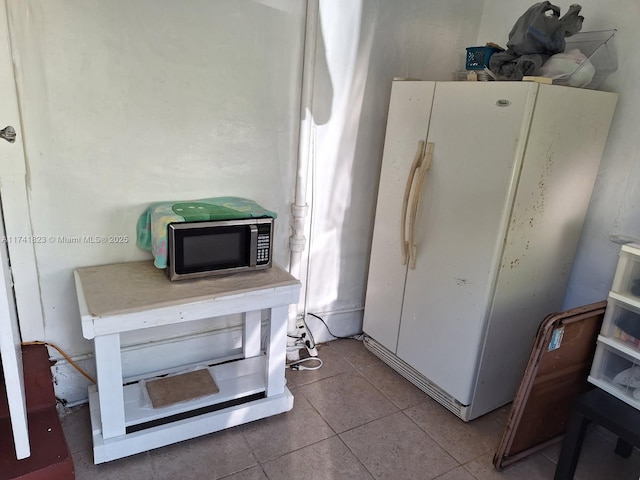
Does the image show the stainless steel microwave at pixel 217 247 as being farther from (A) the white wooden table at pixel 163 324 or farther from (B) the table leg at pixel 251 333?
(B) the table leg at pixel 251 333

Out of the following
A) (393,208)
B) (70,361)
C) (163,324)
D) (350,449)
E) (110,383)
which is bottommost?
(350,449)

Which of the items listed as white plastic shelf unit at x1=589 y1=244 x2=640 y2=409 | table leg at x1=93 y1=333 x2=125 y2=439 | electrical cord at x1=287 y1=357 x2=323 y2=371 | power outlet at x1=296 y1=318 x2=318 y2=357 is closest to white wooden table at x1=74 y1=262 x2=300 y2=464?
table leg at x1=93 y1=333 x2=125 y2=439

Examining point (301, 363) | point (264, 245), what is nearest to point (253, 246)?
point (264, 245)

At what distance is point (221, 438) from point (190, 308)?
669 millimetres

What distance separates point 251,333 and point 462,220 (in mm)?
1231

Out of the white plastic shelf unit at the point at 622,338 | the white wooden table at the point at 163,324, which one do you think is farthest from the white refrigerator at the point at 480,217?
the white wooden table at the point at 163,324

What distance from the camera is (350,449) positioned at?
2.06m

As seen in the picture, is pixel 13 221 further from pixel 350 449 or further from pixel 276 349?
pixel 350 449

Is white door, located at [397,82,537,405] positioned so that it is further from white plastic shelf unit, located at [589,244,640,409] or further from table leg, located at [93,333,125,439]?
table leg, located at [93,333,125,439]

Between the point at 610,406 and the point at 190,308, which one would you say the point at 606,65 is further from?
the point at 190,308

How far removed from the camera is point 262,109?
2.29m

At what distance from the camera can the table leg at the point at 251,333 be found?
2.42 m

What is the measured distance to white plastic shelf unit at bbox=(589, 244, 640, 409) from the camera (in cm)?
176

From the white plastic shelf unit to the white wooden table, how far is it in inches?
51.2
